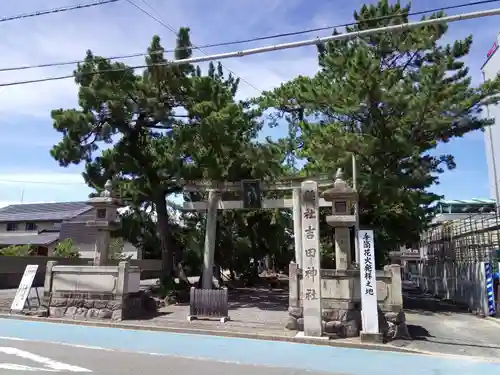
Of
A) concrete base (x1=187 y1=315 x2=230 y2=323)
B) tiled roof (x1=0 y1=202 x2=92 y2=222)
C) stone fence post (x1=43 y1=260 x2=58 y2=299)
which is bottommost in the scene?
concrete base (x1=187 y1=315 x2=230 y2=323)

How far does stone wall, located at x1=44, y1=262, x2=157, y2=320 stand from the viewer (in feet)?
47.5

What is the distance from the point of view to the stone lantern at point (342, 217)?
43.3 ft

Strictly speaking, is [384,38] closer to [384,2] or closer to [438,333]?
[384,2]

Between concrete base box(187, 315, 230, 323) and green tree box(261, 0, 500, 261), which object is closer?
concrete base box(187, 315, 230, 323)

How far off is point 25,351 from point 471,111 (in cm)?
1731

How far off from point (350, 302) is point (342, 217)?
100 inches

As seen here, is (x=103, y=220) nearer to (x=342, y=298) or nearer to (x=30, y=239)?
(x=342, y=298)

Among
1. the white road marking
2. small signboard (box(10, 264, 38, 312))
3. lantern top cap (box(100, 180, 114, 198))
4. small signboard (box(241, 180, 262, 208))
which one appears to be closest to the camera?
the white road marking

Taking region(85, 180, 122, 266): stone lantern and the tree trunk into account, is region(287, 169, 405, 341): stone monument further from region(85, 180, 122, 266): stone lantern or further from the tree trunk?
the tree trunk

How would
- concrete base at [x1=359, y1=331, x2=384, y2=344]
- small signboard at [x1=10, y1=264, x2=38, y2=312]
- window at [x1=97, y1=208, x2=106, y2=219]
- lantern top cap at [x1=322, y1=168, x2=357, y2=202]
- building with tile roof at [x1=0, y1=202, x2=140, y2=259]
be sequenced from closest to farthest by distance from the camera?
concrete base at [x1=359, y1=331, x2=384, y2=344], lantern top cap at [x1=322, y1=168, x2=357, y2=202], small signboard at [x1=10, y1=264, x2=38, y2=312], window at [x1=97, y1=208, x2=106, y2=219], building with tile roof at [x1=0, y1=202, x2=140, y2=259]

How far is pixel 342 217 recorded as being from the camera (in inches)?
519

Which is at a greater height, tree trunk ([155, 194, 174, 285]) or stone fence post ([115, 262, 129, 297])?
tree trunk ([155, 194, 174, 285])

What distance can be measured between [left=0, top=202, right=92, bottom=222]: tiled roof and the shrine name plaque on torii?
2793 cm

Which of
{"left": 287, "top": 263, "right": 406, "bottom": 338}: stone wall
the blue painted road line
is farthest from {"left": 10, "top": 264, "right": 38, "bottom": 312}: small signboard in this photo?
{"left": 287, "top": 263, "right": 406, "bottom": 338}: stone wall
